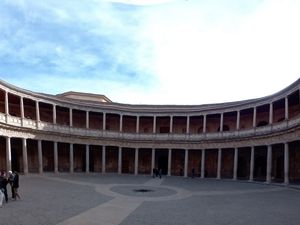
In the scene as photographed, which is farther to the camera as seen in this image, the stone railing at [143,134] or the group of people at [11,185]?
the stone railing at [143,134]

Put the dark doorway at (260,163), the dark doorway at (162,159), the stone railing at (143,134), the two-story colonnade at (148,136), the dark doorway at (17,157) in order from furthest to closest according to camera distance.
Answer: the dark doorway at (162,159), the dark doorway at (260,163), the dark doorway at (17,157), the two-story colonnade at (148,136), the stone railing at (143,134)

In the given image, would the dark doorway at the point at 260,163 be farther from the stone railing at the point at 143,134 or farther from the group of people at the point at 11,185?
the group of people at the point at 11,185

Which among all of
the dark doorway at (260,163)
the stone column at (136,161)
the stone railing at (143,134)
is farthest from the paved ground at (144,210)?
the stone column at (136,161)

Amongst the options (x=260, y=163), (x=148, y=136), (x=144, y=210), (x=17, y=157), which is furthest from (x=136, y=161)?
(x=144, y=210)

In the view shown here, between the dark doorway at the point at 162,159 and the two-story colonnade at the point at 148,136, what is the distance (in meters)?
0.16

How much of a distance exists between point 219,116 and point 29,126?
26058mm

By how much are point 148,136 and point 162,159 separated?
5.57 m

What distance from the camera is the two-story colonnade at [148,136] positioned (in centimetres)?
3516

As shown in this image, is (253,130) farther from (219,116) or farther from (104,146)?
(104,146)

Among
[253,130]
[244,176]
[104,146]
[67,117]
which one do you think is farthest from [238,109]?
[67,117]

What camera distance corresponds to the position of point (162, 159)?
49.6m

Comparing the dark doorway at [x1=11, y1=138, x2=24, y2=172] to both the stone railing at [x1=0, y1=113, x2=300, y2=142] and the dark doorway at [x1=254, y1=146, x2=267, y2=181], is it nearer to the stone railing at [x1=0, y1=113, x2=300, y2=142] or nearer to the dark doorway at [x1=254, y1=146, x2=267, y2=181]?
the stone railing at [x1=0, y1=113, x2=300, y2=142]

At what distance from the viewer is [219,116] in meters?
46.2

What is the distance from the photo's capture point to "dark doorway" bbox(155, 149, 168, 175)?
49.4 m
